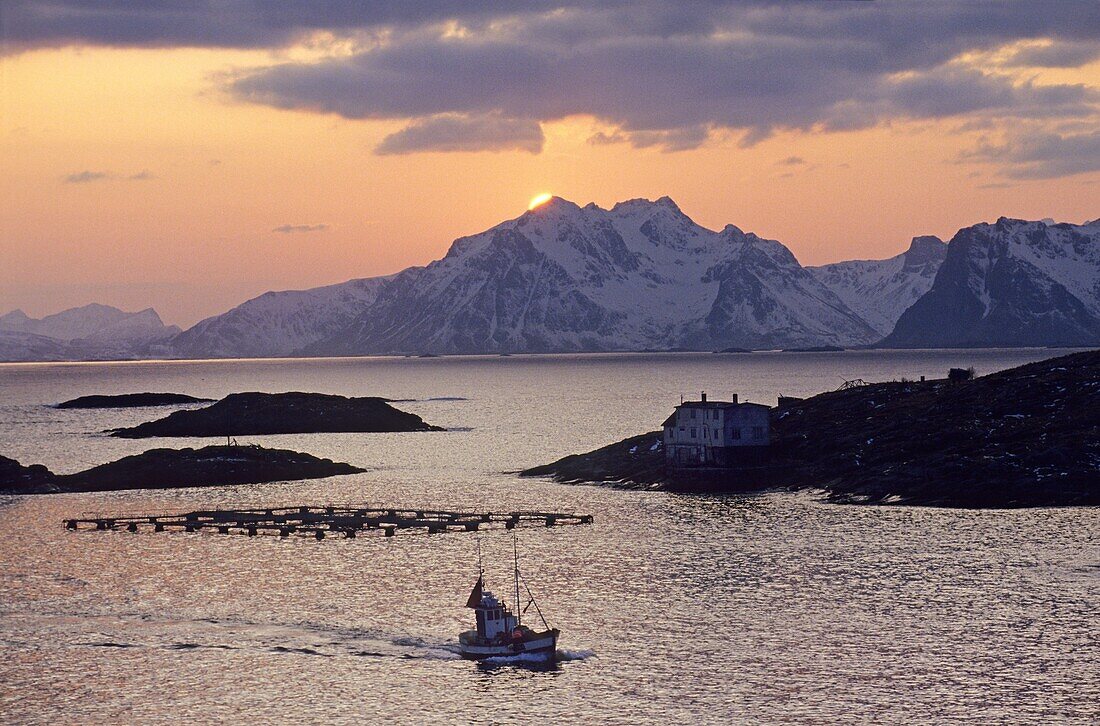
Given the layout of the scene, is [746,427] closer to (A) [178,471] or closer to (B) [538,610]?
(B) [538,610]

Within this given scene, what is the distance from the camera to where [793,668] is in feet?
205

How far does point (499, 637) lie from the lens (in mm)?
66375

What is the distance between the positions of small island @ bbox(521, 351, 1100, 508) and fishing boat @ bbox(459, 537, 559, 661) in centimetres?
5220

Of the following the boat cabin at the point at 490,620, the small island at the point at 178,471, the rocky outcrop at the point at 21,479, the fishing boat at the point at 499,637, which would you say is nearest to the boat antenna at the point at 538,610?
the fishing boat at the point at 499,637

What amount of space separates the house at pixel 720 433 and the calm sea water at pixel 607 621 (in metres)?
11.2

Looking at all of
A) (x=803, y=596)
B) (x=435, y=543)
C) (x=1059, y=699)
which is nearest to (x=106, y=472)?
(x=435, y=543)

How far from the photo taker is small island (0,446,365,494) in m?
138

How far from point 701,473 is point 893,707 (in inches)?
2748

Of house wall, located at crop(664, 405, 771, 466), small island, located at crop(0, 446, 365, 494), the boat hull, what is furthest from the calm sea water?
small island, located at crop(0, 446, 365, 494)

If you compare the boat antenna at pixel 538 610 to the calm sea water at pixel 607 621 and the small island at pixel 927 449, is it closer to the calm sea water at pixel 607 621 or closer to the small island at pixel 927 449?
the calm sea water at pixel 607 621

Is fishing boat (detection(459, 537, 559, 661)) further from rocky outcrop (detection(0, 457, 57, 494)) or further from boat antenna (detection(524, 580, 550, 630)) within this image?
rocky outcrop (detection(0, 457, 57, 494))

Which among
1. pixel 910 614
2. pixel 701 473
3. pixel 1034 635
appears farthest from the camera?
pixel 701 473

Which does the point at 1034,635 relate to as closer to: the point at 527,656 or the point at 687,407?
the point at 527,656

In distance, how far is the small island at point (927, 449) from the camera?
110438mm
